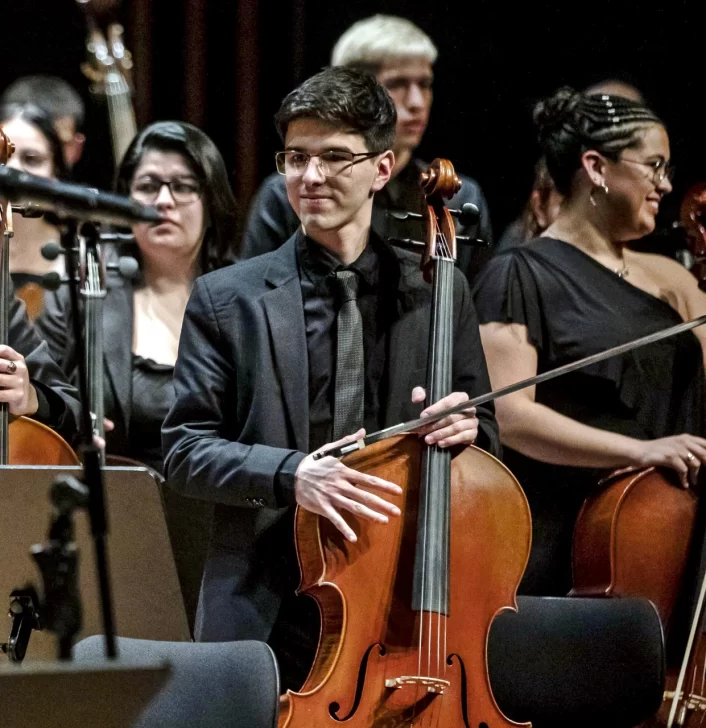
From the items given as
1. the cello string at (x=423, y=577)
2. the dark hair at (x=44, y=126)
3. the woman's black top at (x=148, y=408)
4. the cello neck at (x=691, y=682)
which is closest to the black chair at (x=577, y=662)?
the cello neck at (x=691, y=682)

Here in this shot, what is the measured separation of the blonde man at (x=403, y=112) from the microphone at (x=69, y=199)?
137cm

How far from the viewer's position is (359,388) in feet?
6.90

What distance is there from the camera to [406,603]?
6.21 ft

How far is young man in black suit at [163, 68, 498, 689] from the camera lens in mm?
2008

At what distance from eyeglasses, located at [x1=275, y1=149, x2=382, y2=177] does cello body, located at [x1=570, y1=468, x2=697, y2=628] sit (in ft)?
2.65

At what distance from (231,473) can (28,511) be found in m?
0.40

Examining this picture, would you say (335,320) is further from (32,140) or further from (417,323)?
(32,140)

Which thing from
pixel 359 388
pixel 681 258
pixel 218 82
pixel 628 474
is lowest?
pixel 628 474

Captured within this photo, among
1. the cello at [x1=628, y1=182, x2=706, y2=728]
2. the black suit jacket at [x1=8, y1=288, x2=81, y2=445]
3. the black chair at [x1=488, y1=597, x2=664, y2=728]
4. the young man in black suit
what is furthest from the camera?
the black suit jacket at [x1=8, y1=288, x2=81, y2=445]

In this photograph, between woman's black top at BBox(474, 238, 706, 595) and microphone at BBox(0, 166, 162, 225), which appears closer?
microphone at BBox(0, 166, 162, 225)

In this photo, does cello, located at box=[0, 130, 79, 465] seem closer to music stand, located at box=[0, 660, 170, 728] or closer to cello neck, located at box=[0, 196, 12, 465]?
cello neck, located at box=[0, 196, 12, 465]

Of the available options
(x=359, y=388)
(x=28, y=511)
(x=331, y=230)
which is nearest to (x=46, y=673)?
(x=28, y=511)

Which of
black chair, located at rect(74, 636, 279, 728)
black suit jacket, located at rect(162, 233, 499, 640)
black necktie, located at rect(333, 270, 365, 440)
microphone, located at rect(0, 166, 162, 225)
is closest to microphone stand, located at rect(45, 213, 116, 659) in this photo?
microphone, located at rect(0, 166, 162, 225)

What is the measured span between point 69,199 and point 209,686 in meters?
0.72
